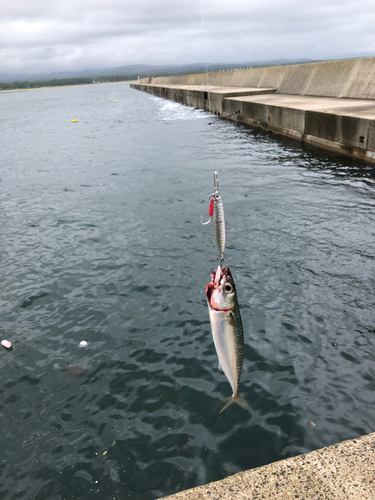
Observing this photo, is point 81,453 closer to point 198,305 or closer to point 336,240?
point 198,305

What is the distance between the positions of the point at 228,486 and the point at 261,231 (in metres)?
6.77

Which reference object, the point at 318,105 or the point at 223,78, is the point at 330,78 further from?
the point at 223,78

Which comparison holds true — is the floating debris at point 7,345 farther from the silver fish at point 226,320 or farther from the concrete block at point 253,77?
the concrete block at point 253,77

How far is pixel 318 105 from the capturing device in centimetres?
1834

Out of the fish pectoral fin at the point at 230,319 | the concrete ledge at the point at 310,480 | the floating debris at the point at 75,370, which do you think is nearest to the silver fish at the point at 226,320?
the fish pectoral fin at the point at 230,319

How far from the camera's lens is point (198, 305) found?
646cm

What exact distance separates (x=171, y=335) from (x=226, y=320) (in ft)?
8.91

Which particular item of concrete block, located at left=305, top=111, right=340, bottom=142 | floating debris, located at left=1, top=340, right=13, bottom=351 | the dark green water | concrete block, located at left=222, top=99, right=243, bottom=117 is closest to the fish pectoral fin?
the dark green water

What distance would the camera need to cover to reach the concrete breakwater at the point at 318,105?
45.8 feet

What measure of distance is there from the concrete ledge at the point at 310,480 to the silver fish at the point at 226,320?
2.36ft

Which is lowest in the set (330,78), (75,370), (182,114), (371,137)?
(75,370)

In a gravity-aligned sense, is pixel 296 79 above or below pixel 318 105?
above

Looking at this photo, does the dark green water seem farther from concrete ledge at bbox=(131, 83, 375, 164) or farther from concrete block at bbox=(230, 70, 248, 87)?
concrete block at bbox=(230, 70, 248, 87)

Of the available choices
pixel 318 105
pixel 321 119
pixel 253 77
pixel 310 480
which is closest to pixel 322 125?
pixel 321 119
